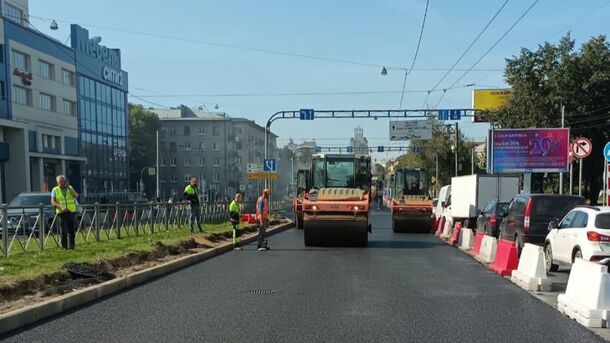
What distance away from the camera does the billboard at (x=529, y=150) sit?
29031mm

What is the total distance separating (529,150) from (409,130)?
2270cm

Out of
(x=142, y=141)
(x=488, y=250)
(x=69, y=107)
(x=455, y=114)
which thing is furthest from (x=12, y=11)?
(x=488, y=250)

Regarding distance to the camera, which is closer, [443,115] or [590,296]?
[590,296]

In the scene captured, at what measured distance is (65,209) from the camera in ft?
45.7

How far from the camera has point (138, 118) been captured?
85.9 m

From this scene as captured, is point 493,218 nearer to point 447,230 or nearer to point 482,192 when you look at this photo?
point 447,230

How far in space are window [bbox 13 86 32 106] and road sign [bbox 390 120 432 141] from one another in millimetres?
29718

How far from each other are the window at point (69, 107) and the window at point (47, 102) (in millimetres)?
1604

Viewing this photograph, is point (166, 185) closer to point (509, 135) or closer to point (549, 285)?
point (509, 135)

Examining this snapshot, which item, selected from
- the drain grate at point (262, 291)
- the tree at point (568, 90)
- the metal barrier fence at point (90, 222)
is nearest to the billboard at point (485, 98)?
the tree at point (568, 90)

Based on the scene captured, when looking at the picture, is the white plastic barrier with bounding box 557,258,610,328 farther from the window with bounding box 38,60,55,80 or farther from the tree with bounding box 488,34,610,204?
the window with bounding box 38,60,55,80

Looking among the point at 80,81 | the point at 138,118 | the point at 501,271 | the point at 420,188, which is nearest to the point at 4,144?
the point at 80,81

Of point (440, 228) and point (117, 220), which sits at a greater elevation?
point (117, 220)

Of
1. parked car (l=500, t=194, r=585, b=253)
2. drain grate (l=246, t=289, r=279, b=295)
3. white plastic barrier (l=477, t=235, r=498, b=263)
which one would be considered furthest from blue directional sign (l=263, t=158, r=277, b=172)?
drain grate (l=246, t=289, r=279, b=295)
